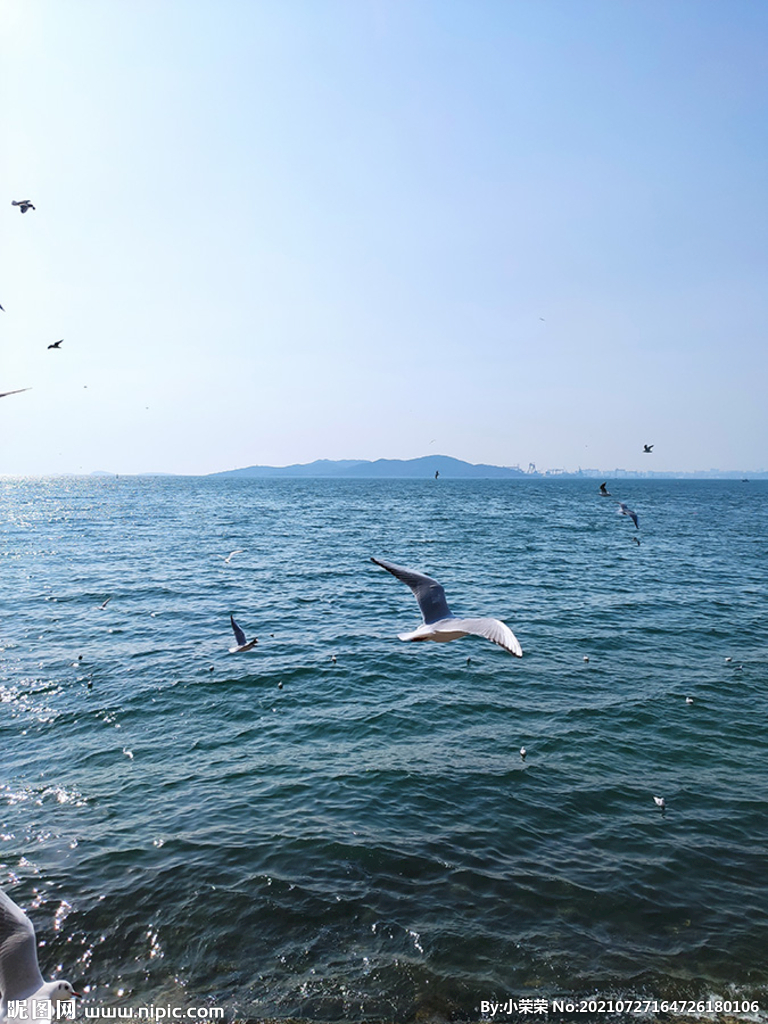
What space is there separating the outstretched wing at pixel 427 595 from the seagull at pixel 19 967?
19.6ft

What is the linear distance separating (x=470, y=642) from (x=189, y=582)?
17808 millimetres

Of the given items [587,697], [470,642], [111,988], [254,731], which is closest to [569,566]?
[470,642]

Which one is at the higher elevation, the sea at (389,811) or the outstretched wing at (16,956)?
the outstretched wing at (16,956)

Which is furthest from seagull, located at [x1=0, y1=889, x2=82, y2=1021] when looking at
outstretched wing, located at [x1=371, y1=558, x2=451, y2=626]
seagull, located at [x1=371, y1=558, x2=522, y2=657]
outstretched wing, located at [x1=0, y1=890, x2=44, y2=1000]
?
outstretched wing, located at [x1=371, y1=558, x2=451, y2=626]

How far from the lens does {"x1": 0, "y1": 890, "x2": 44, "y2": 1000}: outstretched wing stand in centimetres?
536

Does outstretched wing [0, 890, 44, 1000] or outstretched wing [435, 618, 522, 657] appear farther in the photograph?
outstretched wing [435, 618, 522, 657]

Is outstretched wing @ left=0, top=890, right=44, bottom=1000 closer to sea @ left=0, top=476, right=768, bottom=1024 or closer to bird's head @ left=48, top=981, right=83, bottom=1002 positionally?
bird's head @ left=48, top=981, right=83, bottom=1002

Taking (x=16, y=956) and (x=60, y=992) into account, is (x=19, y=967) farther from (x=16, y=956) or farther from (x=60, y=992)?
(x=60, y=992)

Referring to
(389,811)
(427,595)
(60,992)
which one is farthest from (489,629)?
(389,811)

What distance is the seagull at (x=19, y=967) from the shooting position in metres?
5.33

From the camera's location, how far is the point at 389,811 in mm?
11039

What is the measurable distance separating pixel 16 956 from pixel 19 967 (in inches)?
4.8

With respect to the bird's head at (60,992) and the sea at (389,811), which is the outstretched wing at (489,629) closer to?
the sea at (389,811)

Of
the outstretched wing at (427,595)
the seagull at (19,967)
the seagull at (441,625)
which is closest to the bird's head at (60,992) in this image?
the seagull at (19,967)
